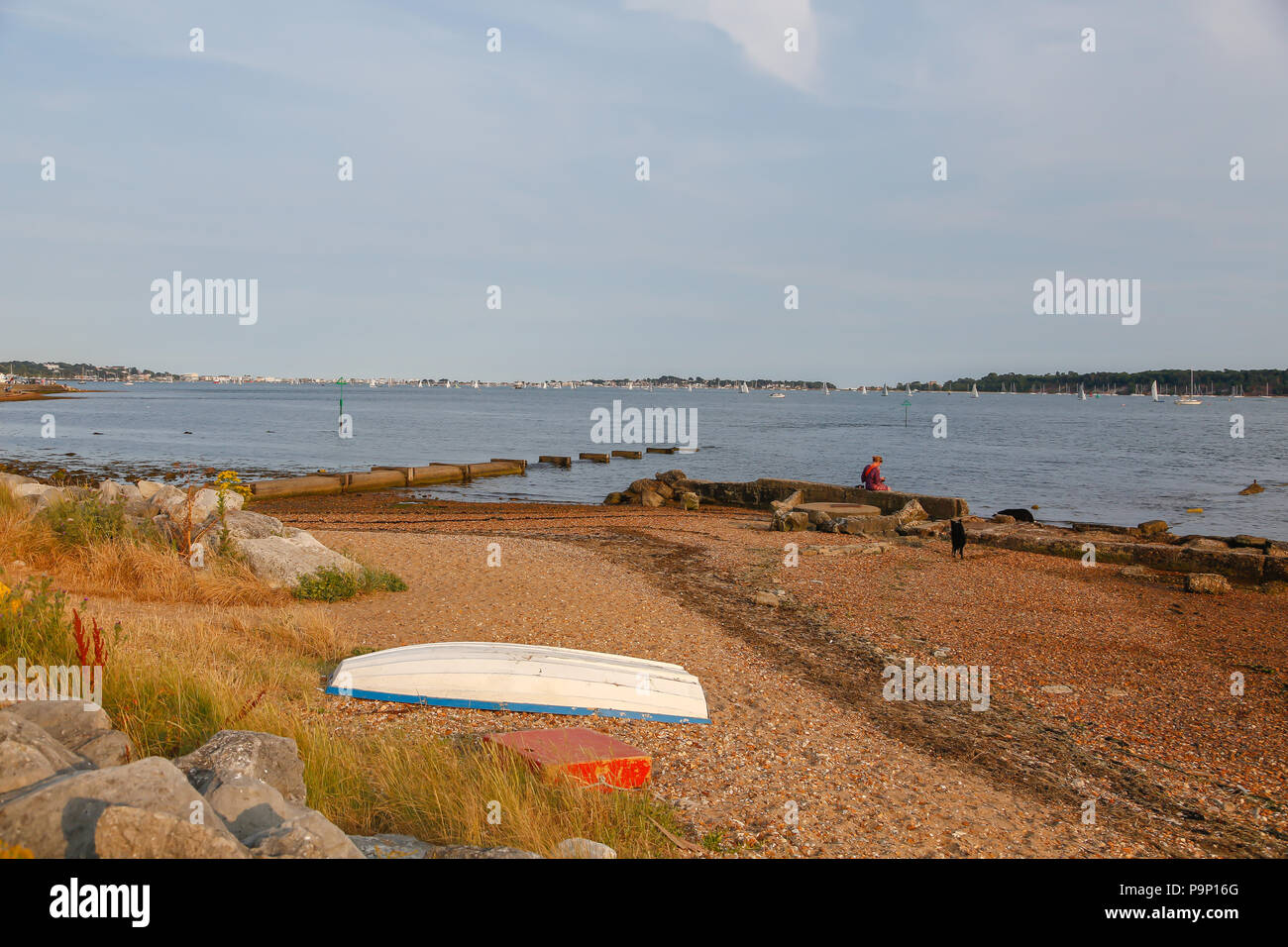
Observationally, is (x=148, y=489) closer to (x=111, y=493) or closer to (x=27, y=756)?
(x=111, y=493)

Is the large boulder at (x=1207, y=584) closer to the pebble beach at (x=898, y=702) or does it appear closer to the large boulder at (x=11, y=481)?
the pebble beach at (x=898, y=702)

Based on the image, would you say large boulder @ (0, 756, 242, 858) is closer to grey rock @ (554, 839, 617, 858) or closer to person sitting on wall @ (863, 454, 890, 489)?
grey rock @ (554, 839, 617, 858)

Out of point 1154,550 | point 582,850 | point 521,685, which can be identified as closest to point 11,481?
point 521,685

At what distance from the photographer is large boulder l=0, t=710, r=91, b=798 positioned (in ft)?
11.9

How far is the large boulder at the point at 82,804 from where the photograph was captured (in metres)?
3.13

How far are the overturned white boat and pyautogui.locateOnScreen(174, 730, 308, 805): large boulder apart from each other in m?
2.08

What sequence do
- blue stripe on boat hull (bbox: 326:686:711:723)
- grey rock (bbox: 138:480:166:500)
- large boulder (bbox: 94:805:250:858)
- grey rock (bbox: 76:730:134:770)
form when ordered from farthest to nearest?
grey rock (bbox: 138:480:166:500)
blue stripe on boat hull (bbox: 326:686:711:723)
grey rock (bbox: 76:730:134:770)
large boulder (bbox: 94:805:250:858)

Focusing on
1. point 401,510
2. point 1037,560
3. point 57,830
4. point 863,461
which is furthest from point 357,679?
point 863,461

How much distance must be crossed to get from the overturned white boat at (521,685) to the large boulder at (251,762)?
208 centimetres

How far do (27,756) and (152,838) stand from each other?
136 centimetres

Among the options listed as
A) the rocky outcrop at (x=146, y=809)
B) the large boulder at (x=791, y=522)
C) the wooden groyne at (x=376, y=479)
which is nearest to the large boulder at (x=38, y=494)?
the rocky outcrop at (x=146, y=809)

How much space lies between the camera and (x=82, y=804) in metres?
3.25

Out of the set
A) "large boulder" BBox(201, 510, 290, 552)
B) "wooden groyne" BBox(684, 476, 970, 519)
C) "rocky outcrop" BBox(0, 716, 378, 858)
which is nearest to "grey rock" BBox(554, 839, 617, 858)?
"rocky outcrop" BBox(0, 716, 378, 858)

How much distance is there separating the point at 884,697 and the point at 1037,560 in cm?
1038
